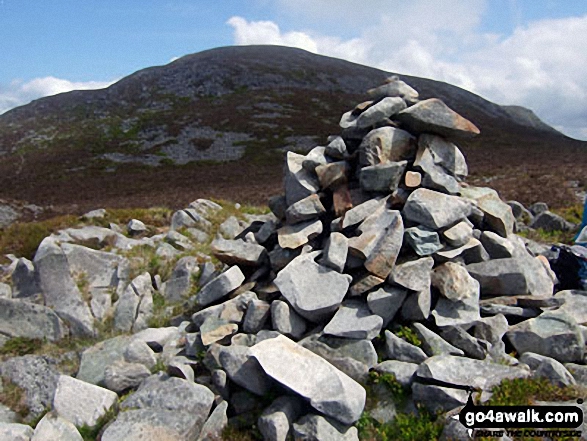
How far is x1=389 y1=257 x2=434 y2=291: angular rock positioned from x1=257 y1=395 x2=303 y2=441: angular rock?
2809mm

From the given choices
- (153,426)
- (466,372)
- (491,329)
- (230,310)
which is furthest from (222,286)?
(491,329)

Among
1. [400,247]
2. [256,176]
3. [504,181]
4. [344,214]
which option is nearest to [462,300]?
[400,247]

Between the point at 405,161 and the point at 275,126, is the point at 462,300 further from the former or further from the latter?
the point at 275,126

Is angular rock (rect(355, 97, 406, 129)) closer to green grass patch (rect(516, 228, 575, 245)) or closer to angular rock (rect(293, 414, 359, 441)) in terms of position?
angular rock (rect(293, 414, 359, 441))

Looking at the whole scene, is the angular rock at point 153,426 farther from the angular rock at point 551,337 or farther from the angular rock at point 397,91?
the angular rock at point 397,91

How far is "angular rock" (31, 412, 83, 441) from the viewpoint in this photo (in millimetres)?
6512

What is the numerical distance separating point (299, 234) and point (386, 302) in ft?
8.83

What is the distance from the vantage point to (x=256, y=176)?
49000 mm

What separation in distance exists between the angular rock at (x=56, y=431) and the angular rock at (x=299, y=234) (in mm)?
5088

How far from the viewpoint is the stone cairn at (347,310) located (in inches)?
264

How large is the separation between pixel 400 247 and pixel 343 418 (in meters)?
3.47

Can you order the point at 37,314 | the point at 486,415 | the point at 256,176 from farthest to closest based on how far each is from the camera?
the point at 256,176 → the point at 37,314 → the point at 486,415

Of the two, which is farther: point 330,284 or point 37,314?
point 37,314

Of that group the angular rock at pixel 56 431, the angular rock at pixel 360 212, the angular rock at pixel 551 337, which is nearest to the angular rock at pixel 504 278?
the angular rock at pixel 551 337
